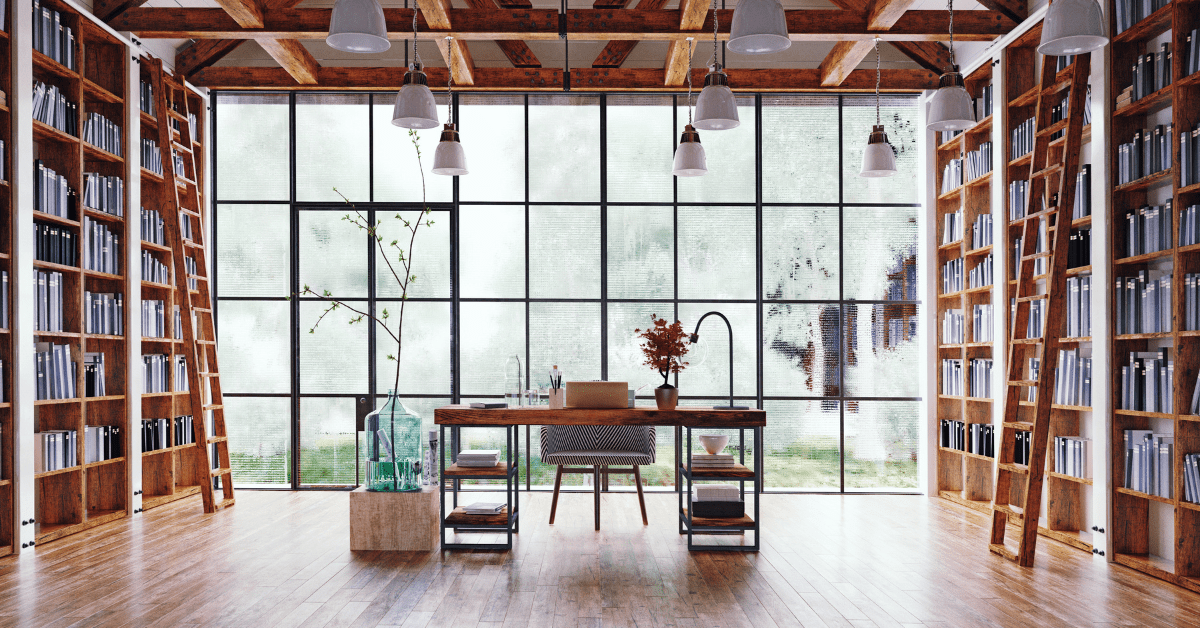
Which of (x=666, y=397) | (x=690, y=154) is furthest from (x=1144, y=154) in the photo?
(x=666, y=397)

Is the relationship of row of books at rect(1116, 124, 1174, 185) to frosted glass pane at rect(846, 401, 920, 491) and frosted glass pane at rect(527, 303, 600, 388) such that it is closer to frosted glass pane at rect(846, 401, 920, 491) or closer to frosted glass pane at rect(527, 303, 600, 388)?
frosted glass pane at rect(846, 401, 920, 491)

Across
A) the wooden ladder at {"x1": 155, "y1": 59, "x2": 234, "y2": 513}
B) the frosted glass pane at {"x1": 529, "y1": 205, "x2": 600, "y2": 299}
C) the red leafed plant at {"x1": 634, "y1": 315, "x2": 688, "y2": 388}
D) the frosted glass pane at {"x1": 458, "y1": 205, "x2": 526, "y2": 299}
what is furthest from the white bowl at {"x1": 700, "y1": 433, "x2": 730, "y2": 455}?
the wooden ladder at {"x1": 155, "y1": 59, "x2": 234, "y2": 513}

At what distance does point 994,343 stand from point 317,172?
5.89 metres

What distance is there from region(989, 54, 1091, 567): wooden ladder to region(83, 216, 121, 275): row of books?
20.4 ft

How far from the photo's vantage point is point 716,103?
4914 millimetres

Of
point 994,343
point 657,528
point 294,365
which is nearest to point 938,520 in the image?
point 994,343

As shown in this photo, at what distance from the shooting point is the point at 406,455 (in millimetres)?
5312

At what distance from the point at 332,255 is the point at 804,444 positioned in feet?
15.1

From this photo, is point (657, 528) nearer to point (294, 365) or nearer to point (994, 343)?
point (994, 343)

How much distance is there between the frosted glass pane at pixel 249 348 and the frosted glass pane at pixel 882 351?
5081mm

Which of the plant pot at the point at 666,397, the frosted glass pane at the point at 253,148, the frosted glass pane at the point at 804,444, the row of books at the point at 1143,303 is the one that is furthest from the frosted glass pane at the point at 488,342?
the row of books at the point at 1143,303

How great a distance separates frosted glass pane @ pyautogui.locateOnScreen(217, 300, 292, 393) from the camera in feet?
25.0

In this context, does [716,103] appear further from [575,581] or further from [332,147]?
[332,147]

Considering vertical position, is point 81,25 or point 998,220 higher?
point 81,25
